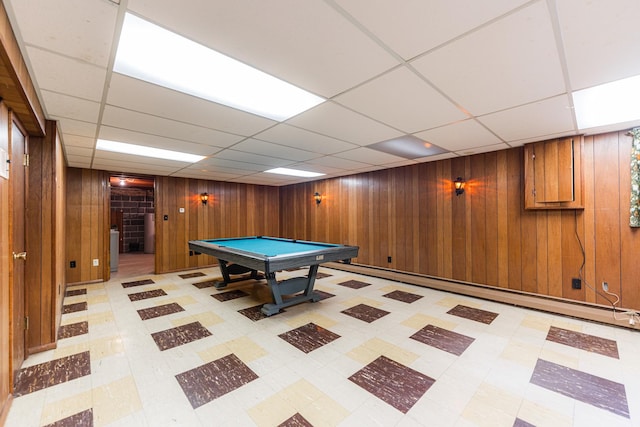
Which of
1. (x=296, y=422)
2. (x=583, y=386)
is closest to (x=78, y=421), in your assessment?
(x=296, y=422)

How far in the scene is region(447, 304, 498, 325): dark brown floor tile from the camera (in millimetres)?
3342

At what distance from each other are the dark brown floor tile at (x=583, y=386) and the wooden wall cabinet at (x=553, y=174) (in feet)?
7.37

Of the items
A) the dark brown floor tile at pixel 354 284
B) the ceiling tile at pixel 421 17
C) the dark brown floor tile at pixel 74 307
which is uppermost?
the ceiling tile at pixel 421 17

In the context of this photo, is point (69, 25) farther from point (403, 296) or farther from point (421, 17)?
point (403, 296)

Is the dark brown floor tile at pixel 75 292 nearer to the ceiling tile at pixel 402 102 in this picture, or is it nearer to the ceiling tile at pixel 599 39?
the ceiling tile at pixel 402 102

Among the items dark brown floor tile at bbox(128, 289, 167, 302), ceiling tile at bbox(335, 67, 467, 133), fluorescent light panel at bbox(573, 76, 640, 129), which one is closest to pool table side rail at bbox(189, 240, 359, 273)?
dark brown floor tile at bbox(128, 289, 167, 302)

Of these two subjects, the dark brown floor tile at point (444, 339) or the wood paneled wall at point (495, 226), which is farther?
the wood paneled wall at point (495, 226)

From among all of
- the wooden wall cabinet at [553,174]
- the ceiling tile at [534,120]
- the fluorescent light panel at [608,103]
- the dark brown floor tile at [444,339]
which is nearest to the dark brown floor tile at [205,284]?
the dark brown floor tile at [444,339]

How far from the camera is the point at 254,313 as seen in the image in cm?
356

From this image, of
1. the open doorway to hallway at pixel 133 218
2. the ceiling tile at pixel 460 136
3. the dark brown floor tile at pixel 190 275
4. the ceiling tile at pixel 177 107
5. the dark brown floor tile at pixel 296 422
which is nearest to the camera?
the dark brown floor tile at pixel 296 422

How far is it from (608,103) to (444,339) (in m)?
2.79

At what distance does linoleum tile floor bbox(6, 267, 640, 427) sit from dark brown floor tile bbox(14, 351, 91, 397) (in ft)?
0.04

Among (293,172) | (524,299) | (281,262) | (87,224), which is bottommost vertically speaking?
(524,299)

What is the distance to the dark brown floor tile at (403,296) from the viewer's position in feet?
13.4
